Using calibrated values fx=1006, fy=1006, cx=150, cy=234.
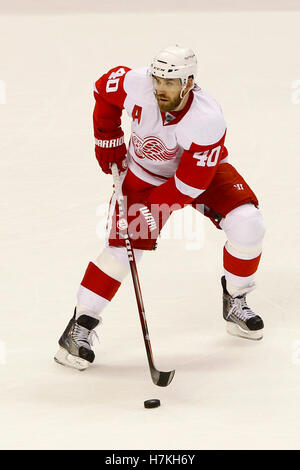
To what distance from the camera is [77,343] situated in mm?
3307

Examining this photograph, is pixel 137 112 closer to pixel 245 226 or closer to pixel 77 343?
pixel 245 226

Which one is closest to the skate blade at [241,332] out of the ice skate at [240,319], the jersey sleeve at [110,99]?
the ice skate at [240,319]

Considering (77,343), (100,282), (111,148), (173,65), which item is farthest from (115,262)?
(173,65)

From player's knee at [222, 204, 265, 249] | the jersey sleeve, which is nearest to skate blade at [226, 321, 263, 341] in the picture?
player's knee at [222, 204, 265, 249]

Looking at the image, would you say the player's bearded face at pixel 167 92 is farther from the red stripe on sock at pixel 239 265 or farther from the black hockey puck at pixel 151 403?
the black hockey puck at pixel 151 403

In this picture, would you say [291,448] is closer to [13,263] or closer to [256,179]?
[13,263]

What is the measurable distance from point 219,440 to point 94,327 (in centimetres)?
75

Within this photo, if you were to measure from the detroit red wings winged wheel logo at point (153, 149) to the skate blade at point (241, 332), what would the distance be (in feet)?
2.33

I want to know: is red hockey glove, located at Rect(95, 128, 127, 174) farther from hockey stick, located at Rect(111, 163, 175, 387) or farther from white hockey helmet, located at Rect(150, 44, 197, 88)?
white hockey helmet, located at Rect(150, 44, 197, 88)

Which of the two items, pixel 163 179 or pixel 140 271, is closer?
pixel 163 179

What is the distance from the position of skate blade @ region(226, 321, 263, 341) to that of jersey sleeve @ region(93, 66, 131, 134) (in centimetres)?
83

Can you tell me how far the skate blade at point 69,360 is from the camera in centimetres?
329

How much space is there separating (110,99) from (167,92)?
1.17ft

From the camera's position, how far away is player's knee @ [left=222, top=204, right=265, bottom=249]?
11.2 ft
